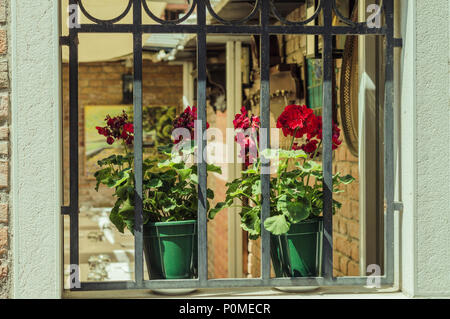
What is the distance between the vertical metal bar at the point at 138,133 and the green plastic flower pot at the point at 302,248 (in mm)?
457

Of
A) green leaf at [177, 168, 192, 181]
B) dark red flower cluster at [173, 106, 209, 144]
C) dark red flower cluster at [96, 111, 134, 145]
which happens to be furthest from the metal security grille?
dark red flower cluster at [96, 111, 134, 145]

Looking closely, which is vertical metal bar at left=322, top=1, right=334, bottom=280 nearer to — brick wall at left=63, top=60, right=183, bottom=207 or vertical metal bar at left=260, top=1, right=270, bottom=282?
vertical metal bar at left=260, top=1, right=270, bottom=282

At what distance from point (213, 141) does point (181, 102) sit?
2.52 metres

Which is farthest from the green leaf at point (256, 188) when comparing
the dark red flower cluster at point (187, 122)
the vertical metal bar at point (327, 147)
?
the dark red flower cluster at point (187, 122)

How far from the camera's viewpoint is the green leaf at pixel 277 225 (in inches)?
84.2

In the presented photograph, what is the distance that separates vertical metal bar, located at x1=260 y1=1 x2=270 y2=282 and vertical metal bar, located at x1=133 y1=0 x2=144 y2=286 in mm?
376

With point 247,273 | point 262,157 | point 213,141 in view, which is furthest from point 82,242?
point 262,157

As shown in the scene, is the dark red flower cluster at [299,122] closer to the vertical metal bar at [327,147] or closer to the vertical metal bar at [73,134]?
the vertical metal bar at [327,147]

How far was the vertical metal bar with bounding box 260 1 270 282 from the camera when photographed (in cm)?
215

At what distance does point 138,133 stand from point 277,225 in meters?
0.52

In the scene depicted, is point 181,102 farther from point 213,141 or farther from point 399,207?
point 399,207

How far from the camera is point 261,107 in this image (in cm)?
214

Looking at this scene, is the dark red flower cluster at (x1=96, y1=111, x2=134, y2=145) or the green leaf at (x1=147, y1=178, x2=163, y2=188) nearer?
the green leaf at (x1=147, y1=178, x2=163, y2=188)

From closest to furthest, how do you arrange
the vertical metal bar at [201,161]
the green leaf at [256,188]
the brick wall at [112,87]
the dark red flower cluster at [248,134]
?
the vertical metal bar at [201,161] < the green leaf at [256,188] < the dark red flower cluster at [248,134] < the brick wall at [112,87]
